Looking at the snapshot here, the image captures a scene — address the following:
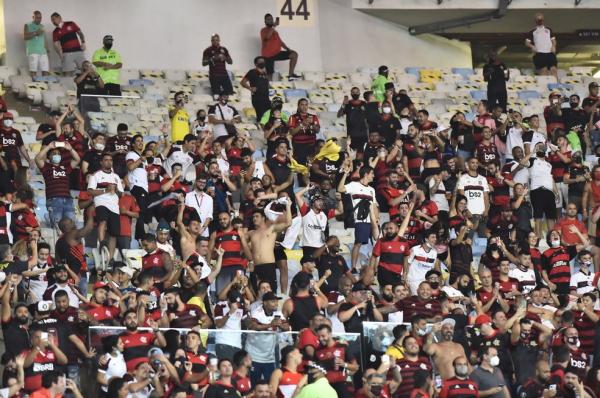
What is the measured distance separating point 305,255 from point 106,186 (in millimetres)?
2570

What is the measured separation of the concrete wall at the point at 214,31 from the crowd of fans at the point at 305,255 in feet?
8.98

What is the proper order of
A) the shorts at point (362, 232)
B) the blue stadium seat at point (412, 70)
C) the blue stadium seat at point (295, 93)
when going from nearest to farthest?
the shorts at point (362, 232)
the blue stadium seat at point (295, 93)
the blue stadium seat at point (412, 70)

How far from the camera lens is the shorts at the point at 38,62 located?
28.0 metres

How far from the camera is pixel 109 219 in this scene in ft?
70.1

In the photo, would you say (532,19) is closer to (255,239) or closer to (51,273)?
(255,239)

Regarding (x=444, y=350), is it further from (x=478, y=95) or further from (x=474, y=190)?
(x=478, y=95)

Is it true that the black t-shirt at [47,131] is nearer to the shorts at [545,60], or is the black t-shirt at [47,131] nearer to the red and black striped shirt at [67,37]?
the red and black striped shirt at [67,37]

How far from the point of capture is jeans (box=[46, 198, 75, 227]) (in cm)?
2186

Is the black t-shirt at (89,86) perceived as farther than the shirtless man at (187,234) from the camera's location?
Yes

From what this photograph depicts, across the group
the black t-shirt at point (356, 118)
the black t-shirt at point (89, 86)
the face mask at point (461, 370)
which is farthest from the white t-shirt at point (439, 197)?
the black t-shirt at point (89, 86)

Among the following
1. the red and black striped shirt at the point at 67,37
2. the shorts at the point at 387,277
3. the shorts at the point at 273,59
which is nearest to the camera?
the shorts at the point at 387,277

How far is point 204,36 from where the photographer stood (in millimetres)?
30656

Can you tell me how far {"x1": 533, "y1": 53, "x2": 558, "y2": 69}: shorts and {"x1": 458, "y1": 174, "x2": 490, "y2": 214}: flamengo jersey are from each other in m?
7.31

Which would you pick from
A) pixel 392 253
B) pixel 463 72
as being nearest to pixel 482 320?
pixel 392 253
